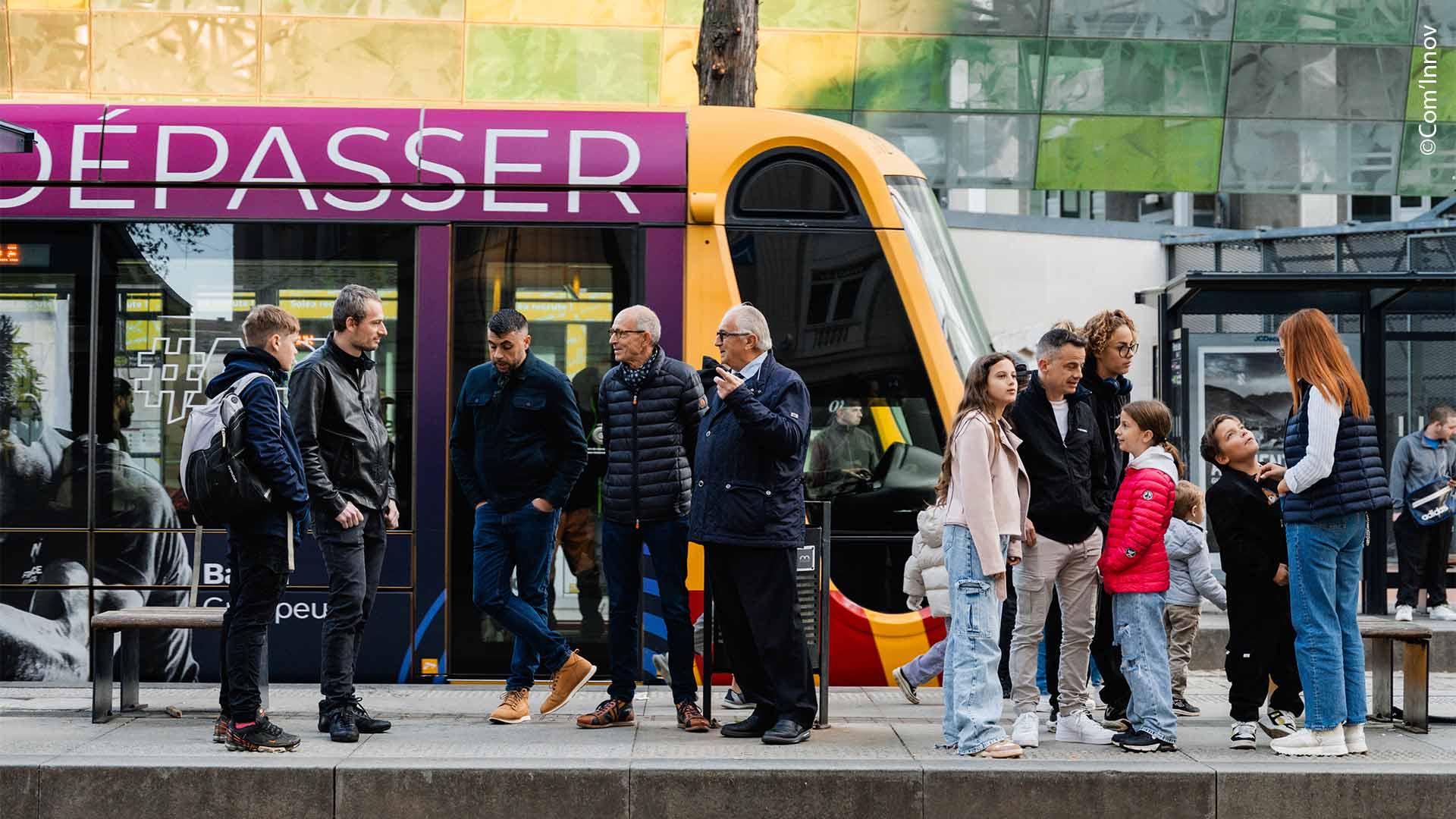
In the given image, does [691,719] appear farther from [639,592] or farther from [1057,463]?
[1057,463]

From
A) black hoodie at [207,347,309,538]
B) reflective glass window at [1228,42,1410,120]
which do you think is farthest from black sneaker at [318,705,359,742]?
reflective glass window at [1228,42,1410,120]

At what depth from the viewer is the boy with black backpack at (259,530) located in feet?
18.9

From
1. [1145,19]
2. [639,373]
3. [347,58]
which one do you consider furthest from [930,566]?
[1145,19]

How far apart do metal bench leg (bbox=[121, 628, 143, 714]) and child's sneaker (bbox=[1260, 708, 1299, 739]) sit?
196 inches

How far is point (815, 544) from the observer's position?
664 cm

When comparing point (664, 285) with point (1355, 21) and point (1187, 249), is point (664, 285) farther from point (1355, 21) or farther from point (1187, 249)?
point (1355, 21)

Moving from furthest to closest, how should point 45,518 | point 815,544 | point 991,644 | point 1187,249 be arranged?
point 1187,249
point 45,518
point 815,544
point 991,644

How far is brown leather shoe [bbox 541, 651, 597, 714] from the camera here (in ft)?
21.8

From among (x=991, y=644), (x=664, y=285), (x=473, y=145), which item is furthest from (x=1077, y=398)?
(x=473, y=145)

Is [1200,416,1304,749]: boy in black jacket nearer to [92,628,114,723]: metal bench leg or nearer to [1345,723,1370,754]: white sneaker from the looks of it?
[1345,723,1370,754]: white sneaker

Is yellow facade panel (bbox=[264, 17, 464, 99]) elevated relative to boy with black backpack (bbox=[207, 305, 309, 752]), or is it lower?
elevated

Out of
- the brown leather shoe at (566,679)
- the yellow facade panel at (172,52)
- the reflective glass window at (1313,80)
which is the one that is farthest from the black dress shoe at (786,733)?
the reflective glass window at (1313,80)

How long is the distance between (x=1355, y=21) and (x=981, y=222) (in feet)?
16.2

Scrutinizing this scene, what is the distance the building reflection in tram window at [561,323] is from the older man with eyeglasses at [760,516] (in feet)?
4.49
